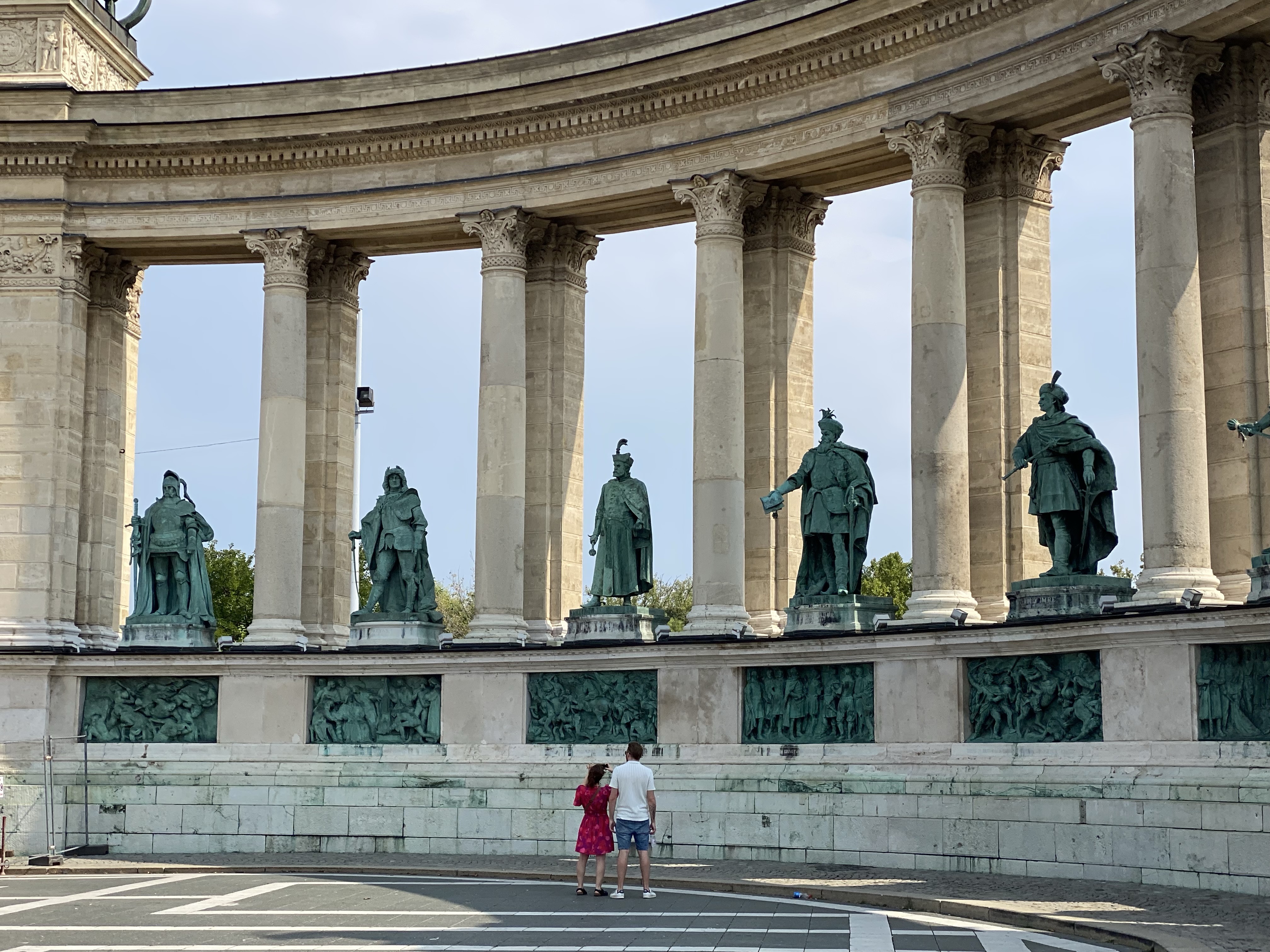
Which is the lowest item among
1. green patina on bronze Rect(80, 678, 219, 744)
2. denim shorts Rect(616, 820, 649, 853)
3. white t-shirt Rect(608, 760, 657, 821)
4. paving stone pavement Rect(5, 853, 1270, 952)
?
paving stone pavement Rect(5, 853, 1270, 952)

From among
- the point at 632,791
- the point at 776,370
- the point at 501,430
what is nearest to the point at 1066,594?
the point at 632,791

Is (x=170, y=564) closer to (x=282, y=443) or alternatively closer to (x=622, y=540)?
(x=282, y=443)

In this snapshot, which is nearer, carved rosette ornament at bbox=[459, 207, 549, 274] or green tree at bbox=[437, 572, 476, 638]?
carved rosette ornament at bbox=[459, 207, 549, 274]

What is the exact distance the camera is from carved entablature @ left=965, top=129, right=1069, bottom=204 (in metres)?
39.7

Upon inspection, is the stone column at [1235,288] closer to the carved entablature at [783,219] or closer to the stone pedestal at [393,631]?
the carved entablature at [783,219]

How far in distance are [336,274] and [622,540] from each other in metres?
12.1

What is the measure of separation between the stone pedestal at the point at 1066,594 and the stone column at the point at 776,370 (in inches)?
359

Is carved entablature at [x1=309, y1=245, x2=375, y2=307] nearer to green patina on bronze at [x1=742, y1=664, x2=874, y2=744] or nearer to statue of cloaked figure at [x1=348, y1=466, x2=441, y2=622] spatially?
statue of cloaked figure at [x1=348, y1=466, x2=441, y2=622]

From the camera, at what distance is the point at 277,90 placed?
48.2m

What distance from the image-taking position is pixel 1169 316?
3328 centimetres

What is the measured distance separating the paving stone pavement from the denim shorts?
102 inches

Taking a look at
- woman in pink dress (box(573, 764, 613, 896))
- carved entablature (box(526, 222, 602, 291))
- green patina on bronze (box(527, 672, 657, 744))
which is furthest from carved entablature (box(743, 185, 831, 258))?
woman in pink dress (box(573, 764, 613, 896))

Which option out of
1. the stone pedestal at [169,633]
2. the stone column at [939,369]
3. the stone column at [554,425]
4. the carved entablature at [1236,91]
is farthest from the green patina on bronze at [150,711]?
the carved entablature at [1236,91]

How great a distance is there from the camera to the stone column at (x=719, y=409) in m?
41.1
